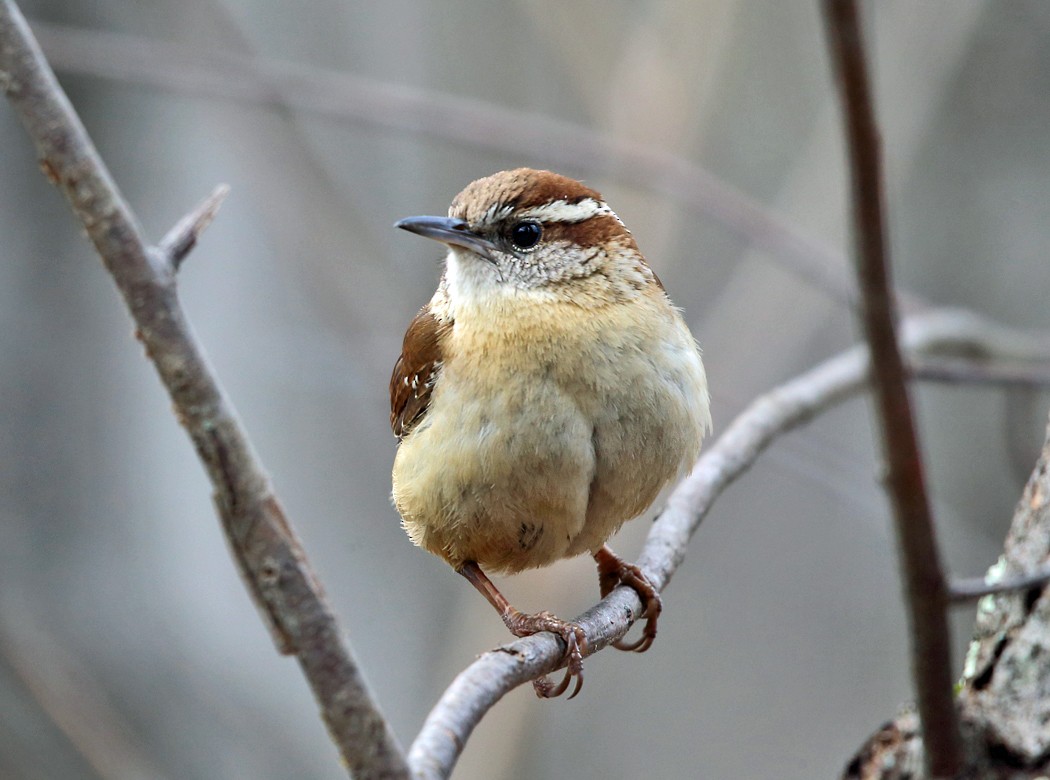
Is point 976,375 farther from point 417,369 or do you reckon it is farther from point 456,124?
point 456,124

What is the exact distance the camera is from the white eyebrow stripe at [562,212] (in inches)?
144

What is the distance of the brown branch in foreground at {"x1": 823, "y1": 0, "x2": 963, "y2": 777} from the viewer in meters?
1.52

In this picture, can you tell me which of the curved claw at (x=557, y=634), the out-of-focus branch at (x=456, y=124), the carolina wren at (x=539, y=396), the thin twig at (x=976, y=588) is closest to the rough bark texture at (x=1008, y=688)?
the thin twig at (x=976, y=588)

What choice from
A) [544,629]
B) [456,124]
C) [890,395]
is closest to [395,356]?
[456,124]

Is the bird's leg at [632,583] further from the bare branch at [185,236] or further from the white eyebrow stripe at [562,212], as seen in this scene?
the bare branch at [185,236]

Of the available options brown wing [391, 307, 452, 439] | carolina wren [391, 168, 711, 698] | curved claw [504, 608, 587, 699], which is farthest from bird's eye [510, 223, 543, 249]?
curved claw [504, 608, 587, 699]

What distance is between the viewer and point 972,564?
8867mm

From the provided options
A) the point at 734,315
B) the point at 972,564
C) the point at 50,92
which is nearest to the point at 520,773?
the point at 734,315

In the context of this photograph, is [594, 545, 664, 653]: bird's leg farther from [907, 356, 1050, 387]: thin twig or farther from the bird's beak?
[907, 356, 1050, 387]: thin twig

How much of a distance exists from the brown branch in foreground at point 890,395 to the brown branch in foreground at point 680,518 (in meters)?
0.13

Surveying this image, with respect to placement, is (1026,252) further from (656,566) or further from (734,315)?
(656,566)

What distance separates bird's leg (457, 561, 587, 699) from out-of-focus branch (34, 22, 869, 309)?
7.82 feet

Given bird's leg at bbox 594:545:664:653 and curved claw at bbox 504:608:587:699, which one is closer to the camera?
curved claw at bbox 504:608:587:699

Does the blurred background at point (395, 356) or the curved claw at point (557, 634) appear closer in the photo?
the curved claw at point (557, 634)
